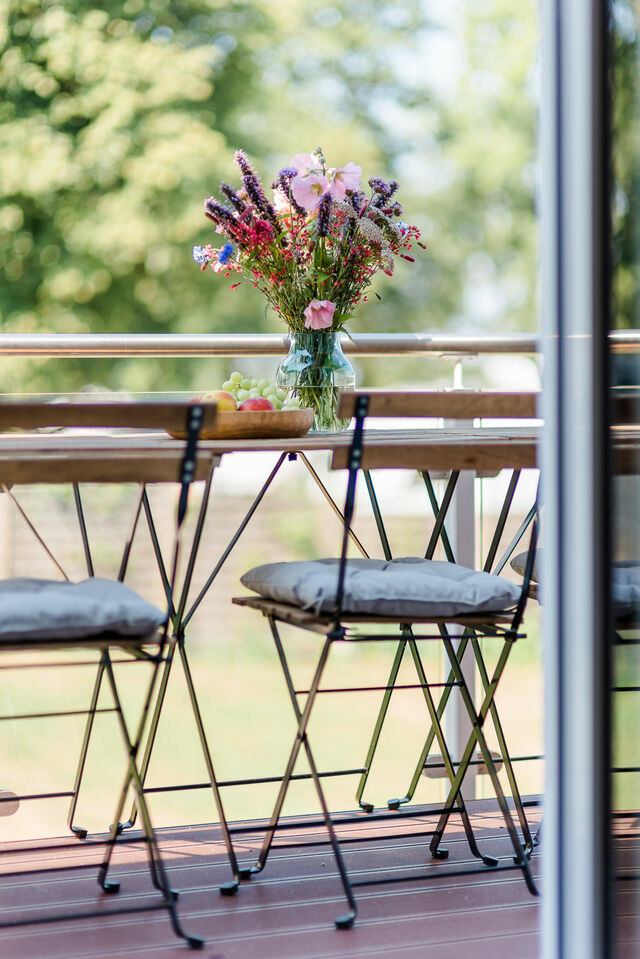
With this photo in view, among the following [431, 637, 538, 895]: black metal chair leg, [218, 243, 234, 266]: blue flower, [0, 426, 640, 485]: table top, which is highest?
[218, 243, 234, 266]: blue flower

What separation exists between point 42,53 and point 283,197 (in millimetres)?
8943

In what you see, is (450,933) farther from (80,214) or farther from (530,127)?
(530,127)

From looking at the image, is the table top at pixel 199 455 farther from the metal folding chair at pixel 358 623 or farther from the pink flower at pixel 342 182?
the pink flower at pixel 342 182

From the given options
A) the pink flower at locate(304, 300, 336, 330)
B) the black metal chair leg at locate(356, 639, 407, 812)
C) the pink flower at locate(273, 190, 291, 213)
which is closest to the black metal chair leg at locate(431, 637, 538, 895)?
the black metal chair leg at locate(356, 639, 407, 812)

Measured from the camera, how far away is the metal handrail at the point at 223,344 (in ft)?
9.07

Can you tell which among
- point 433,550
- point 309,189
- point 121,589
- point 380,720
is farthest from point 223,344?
point 121,589

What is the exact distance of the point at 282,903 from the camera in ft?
6.50

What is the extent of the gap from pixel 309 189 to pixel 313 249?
123mm

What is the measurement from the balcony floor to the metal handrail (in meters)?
1.15

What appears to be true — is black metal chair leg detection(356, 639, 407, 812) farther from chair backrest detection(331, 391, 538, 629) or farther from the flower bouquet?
chair backrest detection(331, 391, 538, 629)

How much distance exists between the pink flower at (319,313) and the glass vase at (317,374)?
0.20 feet

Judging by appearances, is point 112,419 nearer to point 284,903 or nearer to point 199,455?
point 199,455

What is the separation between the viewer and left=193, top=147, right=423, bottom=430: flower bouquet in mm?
2289

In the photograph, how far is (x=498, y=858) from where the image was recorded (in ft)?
7.23
